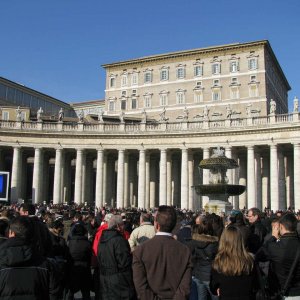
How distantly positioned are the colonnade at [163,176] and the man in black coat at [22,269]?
1744 inches

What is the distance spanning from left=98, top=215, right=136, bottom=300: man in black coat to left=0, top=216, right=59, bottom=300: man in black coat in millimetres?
2239

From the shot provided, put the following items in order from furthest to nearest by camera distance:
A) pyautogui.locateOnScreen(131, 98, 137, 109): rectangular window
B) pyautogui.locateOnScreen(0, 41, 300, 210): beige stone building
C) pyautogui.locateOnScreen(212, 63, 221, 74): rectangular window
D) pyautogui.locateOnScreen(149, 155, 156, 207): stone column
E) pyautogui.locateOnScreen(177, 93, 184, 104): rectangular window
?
1. pyautogui.locateOnScreen(131, 98, 137, 109): rectangular window
2. pyautogui.locateOnScreen(177, 93, 184, 104): rectangular window
3. pyautogui.locateOnScreen(212, 63, 221, 74): rectangular window
4. pyautogui.locateOnScreen(149, 155, 156, 207): stone column
5. pyautogui.locateOnScreen(0, 41, 300, 210): beige stone building

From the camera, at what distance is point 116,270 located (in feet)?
27.3

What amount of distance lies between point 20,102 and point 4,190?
2336 inches

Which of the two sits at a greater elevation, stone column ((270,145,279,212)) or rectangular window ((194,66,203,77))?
rectangular window ((194,66,203,77))

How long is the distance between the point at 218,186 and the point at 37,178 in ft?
100

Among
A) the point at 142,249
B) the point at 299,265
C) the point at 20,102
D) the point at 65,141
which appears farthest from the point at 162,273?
the point at 20,102

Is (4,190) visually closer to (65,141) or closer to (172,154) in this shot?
(65,141)

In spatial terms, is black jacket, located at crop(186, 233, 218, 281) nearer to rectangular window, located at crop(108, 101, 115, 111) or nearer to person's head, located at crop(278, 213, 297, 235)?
person's head, located at crop(278, 213, 297, 235)

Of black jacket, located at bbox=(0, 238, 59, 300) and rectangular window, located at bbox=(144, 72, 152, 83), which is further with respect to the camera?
rectangular window, located at bbox=(144, 72, 152, 83)

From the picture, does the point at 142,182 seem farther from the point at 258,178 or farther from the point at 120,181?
the point at 258,178

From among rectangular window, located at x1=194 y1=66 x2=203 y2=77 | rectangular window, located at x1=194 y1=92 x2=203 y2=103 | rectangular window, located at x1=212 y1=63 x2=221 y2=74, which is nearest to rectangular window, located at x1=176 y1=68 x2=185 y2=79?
rectangular window, located at x1=194 y1=66 x2=203 y2=77

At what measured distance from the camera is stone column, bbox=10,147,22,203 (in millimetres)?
51938

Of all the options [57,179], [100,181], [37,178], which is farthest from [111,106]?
[37,178]
